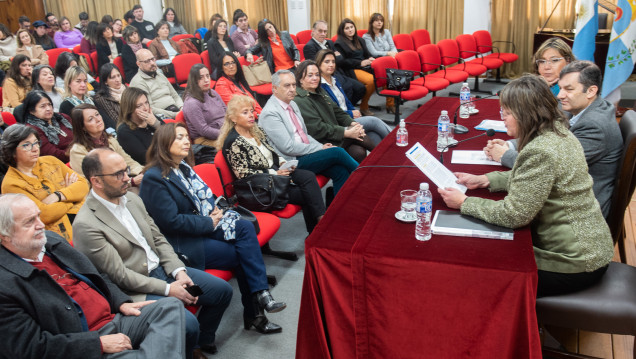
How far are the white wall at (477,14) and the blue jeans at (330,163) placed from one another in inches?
234

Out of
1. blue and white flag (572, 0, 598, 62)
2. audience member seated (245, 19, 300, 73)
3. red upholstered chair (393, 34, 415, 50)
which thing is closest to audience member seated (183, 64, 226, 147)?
audience member seated (245, 19, 300, 73)

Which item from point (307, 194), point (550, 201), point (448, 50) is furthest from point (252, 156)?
point (448, 50)

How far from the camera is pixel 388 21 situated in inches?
368

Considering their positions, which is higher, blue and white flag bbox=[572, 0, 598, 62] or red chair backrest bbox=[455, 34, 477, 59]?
blue and white flag bbox=[572, 0, 598, 62]

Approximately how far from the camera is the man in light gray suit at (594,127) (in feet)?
8.18

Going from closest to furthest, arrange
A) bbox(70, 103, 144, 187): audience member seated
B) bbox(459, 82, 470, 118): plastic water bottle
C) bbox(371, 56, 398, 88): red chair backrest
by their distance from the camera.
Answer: bbox(70, 103, 144, 187): audience member seated
bbox(459, 82, 470, 118): plastic water bottle
bbox(371, 56, 398, 88): red chair backrest

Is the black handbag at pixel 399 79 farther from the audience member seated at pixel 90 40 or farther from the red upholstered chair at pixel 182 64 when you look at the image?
the audience member seated at pixel 90 40

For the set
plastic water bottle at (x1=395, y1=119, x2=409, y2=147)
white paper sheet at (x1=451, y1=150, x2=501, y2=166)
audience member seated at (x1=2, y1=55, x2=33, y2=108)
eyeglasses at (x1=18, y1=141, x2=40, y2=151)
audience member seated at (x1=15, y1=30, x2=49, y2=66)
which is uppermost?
audience member seated at (x1=15, y1=30, x2=49, y2=66)

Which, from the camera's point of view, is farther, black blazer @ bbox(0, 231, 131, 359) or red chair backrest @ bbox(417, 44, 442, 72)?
red chair backrest @ bbox(417, 44, 442, 72)

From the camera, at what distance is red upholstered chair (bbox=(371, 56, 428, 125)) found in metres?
6.05

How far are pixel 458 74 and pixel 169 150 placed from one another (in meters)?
5.11

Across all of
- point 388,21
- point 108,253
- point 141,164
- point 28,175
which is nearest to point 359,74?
point 388,21

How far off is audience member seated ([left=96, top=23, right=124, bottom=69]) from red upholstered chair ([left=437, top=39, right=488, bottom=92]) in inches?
180

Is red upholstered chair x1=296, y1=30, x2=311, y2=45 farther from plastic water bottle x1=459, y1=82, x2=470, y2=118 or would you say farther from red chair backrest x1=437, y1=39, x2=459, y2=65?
plastic water bottle x1=459, y1=82, x2=470, y2=118
